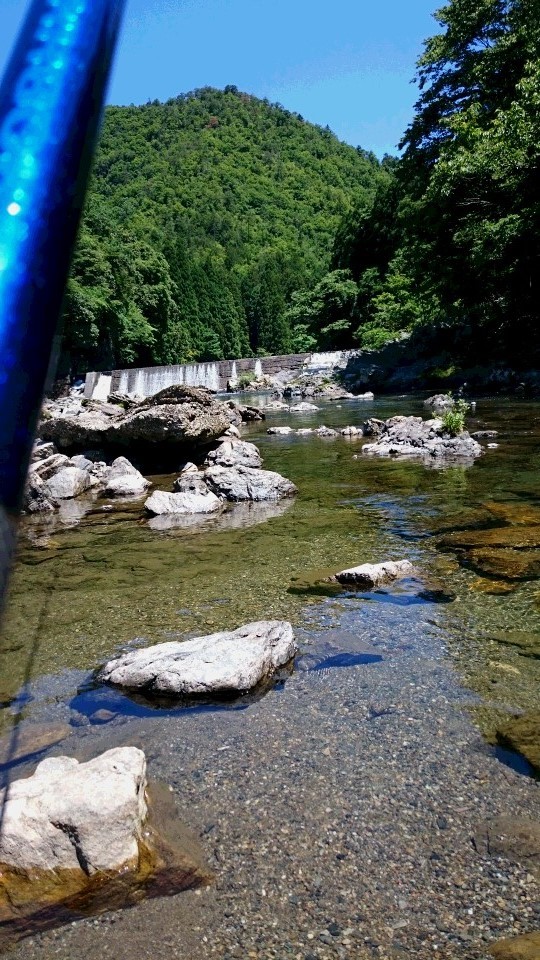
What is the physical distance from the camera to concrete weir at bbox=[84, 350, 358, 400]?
149ft

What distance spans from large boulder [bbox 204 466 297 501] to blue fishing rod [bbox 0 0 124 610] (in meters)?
Result: 10.8

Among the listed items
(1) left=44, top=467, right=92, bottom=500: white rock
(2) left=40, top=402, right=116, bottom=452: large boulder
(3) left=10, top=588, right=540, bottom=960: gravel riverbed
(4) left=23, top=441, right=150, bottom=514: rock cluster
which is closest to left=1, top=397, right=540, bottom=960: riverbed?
(3) left=10, top=588, right=540, bottom=960: gravel riverbed

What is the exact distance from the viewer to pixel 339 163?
177 metres


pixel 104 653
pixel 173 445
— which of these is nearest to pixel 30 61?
pixel 104 653

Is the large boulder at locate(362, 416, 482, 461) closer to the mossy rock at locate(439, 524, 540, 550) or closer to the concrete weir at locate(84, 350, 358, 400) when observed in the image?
the mossy rock at locate(439, 524, 540, 550)

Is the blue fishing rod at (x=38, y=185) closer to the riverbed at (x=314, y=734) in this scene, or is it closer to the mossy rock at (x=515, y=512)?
the riverbed at (x=314, y=734)

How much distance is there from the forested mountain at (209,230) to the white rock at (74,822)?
40.5m

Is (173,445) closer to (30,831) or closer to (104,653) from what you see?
(104,653)

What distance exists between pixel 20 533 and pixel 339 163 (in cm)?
19661

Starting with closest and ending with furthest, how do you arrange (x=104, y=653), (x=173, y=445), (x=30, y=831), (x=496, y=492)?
(x=30, y=831)
(x=104, y=653)
(x=496, y=492)
(x=173, y=445)

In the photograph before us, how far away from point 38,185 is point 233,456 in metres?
13.1

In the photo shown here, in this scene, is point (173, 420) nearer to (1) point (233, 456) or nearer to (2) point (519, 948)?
(1) point (233, 456)

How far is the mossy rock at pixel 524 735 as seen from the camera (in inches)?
141

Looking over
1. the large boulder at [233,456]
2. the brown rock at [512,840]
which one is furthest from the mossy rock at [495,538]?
the large boulder at [233,456]
